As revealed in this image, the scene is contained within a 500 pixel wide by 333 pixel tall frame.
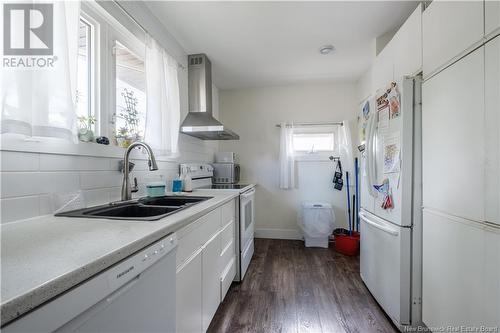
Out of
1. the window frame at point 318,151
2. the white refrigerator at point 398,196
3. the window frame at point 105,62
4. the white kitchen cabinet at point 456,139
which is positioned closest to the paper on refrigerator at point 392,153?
the white refrigerator at point 398,196

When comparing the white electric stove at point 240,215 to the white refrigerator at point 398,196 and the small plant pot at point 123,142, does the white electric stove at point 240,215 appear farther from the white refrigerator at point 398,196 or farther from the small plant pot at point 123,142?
the white refrigerator at point 398,196

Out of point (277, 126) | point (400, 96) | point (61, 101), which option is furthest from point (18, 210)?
point (277, 126)

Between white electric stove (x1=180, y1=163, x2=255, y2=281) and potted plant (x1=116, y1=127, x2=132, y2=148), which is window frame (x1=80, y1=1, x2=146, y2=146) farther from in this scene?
white electric stove (x1=180, y1=163, x2=255, y2=281)

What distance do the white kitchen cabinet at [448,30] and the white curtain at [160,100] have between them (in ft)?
6.16

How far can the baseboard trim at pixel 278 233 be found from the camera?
3426 mm

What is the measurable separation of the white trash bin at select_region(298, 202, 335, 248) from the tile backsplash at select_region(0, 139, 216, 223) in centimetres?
233

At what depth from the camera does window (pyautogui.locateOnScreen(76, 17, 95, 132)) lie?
1290mm

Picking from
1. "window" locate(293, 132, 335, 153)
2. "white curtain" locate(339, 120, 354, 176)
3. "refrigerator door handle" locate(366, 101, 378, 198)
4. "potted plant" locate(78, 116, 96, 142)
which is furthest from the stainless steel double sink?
"white curtain" locate(339, 120, 354, 176)

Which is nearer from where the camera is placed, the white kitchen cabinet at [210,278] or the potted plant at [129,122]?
the white kitchen cabinet at [210,278]

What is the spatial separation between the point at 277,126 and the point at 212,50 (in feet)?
4.97

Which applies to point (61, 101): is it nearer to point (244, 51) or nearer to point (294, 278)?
point (244, 51)

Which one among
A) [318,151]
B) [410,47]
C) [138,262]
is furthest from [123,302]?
[318,151]

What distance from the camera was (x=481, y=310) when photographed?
3.22 feet

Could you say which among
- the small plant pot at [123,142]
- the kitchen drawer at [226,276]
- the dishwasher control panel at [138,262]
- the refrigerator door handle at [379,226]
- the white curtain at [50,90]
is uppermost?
the white curtain at [50,90]
